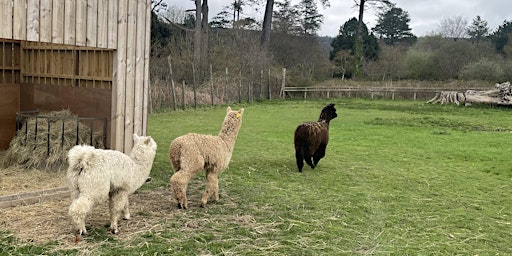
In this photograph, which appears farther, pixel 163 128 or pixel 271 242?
pixel 163 128

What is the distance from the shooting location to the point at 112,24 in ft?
20.6

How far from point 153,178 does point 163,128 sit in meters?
6.31

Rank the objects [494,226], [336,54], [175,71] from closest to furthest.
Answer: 1. [494,226]
2. [175,71]
3. [336,54]

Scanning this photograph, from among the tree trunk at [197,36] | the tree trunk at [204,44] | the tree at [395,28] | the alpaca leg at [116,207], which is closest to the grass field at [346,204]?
the alpaca leg at [116,207]

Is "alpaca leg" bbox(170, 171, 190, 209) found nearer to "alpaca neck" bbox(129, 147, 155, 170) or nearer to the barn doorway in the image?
"alpaca neck" bbox(129, 147, 155, 170)

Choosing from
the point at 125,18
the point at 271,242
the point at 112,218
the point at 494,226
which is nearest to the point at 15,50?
the point at 125,18

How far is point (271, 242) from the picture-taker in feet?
15.5

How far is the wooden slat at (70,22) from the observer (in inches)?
222

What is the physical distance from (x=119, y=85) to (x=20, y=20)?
5.31 feet

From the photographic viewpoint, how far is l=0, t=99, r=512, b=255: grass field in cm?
464

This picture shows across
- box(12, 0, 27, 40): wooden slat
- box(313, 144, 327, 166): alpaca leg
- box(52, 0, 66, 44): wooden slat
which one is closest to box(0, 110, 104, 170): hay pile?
box(52, 0, 66, 44): wooden slat

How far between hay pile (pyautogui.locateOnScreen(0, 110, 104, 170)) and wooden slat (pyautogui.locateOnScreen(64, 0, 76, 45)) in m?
1.65

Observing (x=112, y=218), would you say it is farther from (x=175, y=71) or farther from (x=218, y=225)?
(x=175, y=71)

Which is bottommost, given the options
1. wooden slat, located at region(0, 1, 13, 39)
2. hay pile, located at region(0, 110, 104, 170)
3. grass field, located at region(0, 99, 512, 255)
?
grass field, located at region(0, 99, 512, 255)
